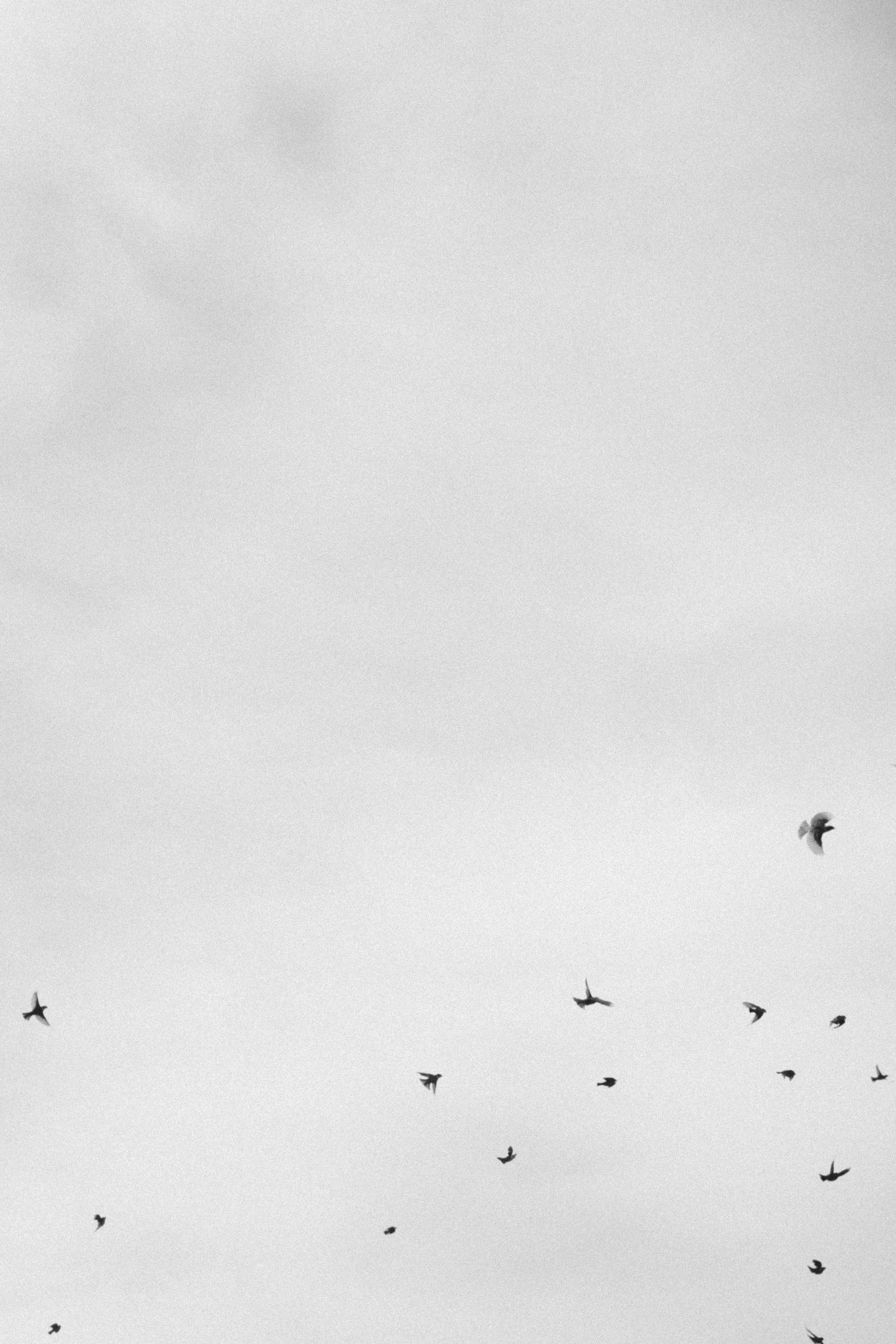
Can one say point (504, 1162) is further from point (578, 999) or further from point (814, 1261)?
point (814, 1261)

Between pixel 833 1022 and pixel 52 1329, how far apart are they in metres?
53.2

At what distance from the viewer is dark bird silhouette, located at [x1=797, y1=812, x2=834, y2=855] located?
195ft

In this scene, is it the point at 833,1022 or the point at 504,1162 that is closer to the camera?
the point at 833,1022

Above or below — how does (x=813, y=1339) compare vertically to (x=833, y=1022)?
below

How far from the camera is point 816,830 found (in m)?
59.5

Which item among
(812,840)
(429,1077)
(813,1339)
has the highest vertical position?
(812,840)

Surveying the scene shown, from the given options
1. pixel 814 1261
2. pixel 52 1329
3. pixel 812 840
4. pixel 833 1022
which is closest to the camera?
pixel 812 840

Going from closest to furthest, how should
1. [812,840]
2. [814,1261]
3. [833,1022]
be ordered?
[812,840] < [833,1022] < [814,1261]

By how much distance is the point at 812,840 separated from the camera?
59.8m

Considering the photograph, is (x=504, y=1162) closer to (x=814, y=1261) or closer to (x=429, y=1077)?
(x=429, y=1077)

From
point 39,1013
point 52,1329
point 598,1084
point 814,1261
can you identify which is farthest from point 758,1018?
point 52,1329

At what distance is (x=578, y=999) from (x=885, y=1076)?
1847 centimetres

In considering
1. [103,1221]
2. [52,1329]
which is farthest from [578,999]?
[52,1329]

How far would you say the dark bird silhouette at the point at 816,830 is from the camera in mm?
59312
